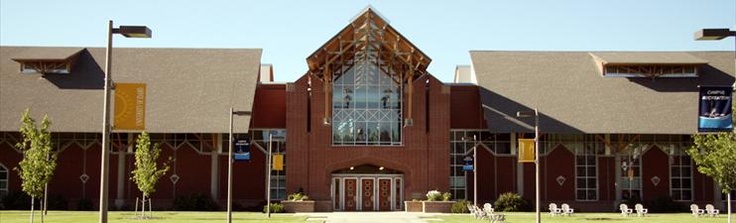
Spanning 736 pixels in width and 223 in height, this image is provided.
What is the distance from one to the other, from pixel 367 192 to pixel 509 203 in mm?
7849

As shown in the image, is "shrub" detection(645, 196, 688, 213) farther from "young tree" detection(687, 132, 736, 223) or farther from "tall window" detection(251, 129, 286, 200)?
"tall window" detection(251, 129, 286, 200)

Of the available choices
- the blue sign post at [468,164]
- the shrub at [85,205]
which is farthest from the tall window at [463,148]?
the shrub at [85,205]

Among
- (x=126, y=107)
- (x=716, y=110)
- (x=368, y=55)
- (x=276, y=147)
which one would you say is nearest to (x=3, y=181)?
(x=276, y=147)

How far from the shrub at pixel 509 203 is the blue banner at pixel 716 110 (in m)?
27.7

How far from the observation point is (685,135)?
54.8 meters

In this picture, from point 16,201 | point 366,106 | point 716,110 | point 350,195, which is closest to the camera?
point 716,110

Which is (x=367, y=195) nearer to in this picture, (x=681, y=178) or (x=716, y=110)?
(x=681, y=178)

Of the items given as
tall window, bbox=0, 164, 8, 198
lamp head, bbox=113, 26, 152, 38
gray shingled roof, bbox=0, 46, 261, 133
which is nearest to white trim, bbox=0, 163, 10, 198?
→ tall window, bbox=0, 164, 8, 198

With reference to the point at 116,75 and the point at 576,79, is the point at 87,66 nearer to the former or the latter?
the point at 116,75

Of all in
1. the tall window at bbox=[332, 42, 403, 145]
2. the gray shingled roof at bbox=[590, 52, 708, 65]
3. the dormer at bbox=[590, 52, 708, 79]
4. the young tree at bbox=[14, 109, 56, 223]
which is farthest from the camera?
the dormer at bbox=[590, 52, 708, 79]

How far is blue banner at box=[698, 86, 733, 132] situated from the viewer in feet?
80.4

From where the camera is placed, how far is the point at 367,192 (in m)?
53.8

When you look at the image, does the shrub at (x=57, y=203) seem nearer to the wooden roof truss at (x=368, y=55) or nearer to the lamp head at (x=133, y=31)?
the wooden roof truss at (x=368, y=55)

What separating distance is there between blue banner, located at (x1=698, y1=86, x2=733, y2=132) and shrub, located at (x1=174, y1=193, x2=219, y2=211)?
32.9 meters
